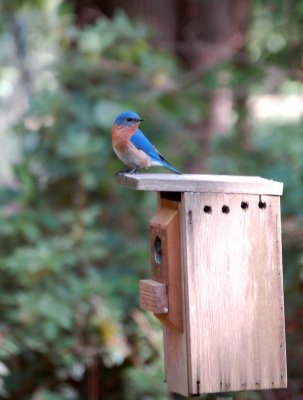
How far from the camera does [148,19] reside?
23.4ft

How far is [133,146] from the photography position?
3.43 meters

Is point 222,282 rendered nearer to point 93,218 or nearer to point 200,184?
point 200,184

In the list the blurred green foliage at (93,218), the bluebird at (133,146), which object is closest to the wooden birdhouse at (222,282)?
the bluebird at (133,146)

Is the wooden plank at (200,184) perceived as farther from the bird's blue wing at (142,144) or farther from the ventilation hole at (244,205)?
the bird's blue wing at (142,144)

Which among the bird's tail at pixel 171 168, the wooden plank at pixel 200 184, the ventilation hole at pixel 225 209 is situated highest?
the bird's tail at pixel 171 168

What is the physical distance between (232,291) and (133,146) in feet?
2.50

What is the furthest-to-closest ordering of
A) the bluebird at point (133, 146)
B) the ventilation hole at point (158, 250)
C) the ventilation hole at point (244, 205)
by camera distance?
the bluebird at point (133, 146)
the ventilation hole at point (158, 250)
the ventilation hole at point (244, 205)

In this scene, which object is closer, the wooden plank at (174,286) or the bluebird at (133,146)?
the wooden plank at (174,286)

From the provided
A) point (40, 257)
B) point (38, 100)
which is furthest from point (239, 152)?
point (40, 257)

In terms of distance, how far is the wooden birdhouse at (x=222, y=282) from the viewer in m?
2.95

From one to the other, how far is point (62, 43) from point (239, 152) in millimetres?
1755

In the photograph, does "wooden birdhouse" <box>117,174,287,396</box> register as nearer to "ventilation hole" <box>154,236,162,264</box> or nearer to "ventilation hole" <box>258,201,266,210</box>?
"ventilation hole" <box>258,201,266,210</box>

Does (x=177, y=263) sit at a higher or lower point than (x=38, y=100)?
lower

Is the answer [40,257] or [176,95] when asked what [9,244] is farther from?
[176,95]
